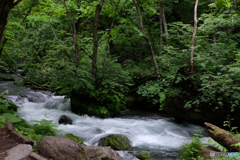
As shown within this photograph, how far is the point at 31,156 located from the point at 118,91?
715 centimetres

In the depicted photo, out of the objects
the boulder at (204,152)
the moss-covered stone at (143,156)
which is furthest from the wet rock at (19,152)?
the boulder at (204,152)

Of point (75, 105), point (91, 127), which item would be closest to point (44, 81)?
point (75, 105)

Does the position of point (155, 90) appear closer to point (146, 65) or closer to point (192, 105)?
point (192, 105)

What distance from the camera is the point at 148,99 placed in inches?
429

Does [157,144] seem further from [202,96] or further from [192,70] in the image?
[192,70]

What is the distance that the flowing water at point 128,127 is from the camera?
6.38 m

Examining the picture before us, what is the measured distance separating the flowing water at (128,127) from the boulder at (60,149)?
244cm

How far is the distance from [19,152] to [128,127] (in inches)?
221

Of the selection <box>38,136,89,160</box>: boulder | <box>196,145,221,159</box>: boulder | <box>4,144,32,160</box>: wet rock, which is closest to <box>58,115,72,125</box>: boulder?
<box>4,144,32,160</box>: wet rock

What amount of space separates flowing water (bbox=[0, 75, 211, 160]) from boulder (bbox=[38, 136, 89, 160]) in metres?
2.44

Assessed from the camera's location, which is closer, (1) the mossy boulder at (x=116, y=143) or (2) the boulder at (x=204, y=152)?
(2) the boulder at (x=204, y=152)

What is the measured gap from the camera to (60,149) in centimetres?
343

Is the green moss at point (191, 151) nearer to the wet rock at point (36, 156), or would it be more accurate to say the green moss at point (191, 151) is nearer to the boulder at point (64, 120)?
the wet rock at point (36, 156)

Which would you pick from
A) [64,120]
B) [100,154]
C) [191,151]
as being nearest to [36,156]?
[100,154]
